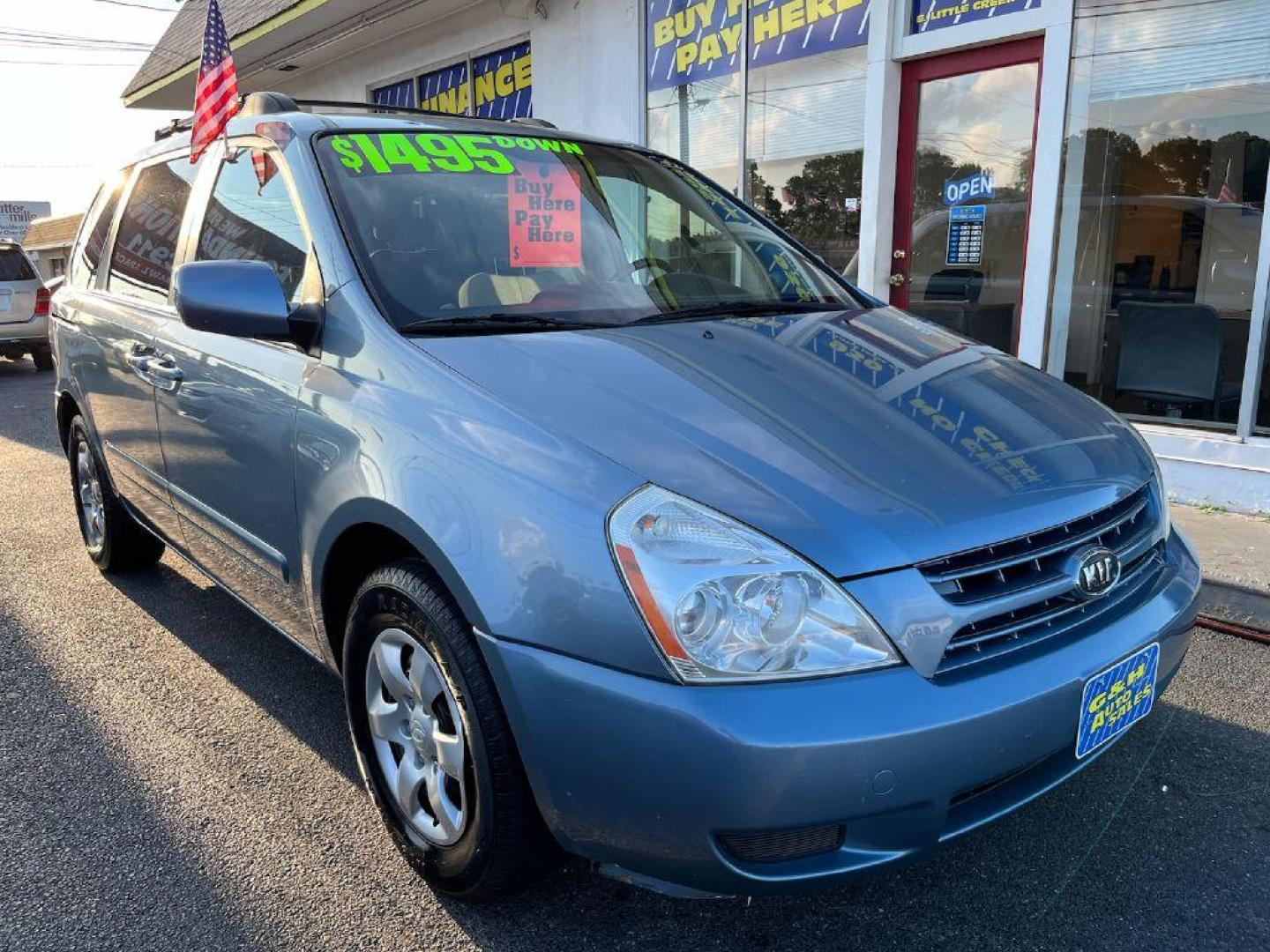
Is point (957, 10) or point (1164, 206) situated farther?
point (957, 10)

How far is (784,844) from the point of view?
1.63 metres

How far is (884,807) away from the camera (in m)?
1.61

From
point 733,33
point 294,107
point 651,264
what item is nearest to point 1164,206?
point 733,33

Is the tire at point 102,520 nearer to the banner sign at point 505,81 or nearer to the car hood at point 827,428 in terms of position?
the car hood at point 827,428

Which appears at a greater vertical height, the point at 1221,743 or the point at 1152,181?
the point at 1152,181

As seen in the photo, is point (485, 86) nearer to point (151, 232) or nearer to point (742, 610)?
point (151, 232)

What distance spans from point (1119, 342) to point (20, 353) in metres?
14.0

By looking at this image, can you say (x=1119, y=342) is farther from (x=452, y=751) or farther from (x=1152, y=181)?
(x=452, y=751)

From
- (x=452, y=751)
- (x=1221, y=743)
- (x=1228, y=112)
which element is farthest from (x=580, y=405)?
(x=1228, y=112)

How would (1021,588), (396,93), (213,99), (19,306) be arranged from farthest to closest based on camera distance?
(19,306), (396,93), (213,99), (1021,588)

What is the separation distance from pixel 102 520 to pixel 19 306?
36.5ft

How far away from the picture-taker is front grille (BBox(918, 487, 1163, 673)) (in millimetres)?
1725

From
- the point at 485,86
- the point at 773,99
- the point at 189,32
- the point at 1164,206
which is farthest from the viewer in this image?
the point at 189,32

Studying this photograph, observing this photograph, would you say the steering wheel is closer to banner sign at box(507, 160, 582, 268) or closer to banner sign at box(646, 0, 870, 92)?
banner sign at box(507, 160, 582, 268)
